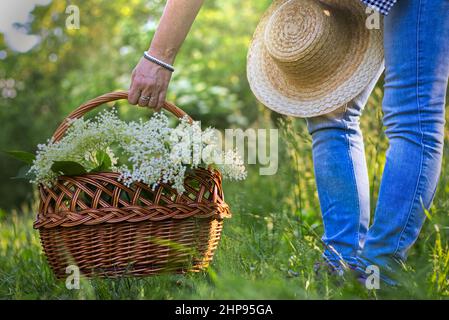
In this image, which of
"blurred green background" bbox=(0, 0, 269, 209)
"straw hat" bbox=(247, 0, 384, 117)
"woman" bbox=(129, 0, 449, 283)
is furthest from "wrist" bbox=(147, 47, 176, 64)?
"blurred green background" bbox=(0, 0, 269, 209)

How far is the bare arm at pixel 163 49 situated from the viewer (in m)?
1.72

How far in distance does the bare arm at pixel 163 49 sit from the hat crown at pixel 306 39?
0.32 meters

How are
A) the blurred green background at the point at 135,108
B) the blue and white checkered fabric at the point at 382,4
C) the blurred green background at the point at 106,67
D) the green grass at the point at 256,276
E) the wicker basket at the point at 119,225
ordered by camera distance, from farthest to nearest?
the blurred green background at the point at 106,67
the blurred green background at the point at 135,108
the wicker basket at the point at 119,225
the blue and white checkered fabric at the point at 382,4
the green grass at the point at 256,276

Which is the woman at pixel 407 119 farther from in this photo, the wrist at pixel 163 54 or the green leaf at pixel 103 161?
the green leaf at pixel 103 161

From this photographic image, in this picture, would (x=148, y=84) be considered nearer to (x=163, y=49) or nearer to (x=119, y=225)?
(x=163, y=49)

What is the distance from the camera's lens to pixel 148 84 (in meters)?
1.78

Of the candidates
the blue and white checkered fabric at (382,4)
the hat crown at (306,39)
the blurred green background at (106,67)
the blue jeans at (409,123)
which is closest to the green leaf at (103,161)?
the hat crown at (306,39)

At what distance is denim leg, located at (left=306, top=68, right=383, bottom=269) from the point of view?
1.78 m

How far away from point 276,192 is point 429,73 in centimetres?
205

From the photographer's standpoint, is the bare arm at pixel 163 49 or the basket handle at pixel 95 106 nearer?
the bare arm at pixel 163 49

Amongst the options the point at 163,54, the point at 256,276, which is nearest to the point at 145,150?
the point at 163,54

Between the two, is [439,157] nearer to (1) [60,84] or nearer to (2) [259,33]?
(2) [259,33]

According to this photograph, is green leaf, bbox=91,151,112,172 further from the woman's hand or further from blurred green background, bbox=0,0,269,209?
blurred green background, bbox=0,0,269,209
